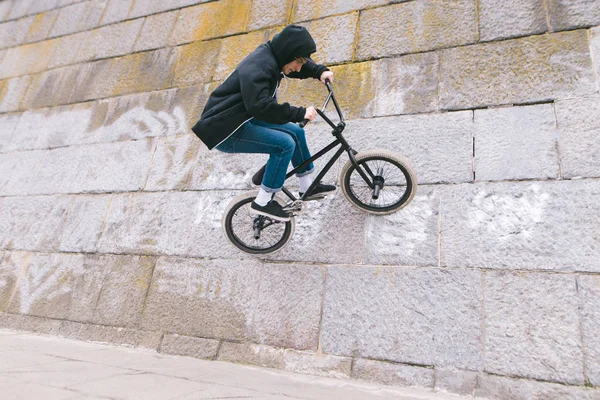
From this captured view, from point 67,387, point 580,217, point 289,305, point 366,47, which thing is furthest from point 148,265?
point 580,217

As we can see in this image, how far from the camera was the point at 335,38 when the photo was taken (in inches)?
191

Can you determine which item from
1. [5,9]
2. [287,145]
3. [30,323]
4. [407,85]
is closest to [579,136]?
[407,85]

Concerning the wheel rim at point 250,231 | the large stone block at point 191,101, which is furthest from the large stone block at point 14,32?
the wheel rim at point 250,231

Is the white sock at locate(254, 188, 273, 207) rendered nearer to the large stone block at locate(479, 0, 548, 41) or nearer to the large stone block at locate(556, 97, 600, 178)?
the large stone block at locate(556, 97, 600, 178)

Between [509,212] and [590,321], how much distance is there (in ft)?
3.12

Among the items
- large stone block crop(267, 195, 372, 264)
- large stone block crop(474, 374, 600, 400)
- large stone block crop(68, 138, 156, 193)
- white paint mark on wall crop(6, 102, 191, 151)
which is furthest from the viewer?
white paint mark on wall crop(6, 102, 191, 151)

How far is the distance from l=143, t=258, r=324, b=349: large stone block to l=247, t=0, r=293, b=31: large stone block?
10.5 feet

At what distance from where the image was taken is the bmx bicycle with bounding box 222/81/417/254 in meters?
3.51

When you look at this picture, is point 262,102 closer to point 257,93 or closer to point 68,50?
point 257,93

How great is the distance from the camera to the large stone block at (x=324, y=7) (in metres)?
4.88

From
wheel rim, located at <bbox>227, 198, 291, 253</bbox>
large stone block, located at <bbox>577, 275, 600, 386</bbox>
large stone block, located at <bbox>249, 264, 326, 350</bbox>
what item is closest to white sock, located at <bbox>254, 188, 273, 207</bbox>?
wheel rim, located at <bbox>227, 198, 291, 253</bbox>

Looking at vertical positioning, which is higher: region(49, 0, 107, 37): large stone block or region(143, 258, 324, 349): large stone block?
region(49, 0, 107, 37): large stone block

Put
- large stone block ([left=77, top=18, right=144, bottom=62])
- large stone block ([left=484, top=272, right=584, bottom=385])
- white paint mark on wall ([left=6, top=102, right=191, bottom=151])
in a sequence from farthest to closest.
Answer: large stone block ([left=77, top=18, right=144, bottom=62]) < white paint mark on wall ([left=6, top=102, right=191, bottom=151]) < large stone block ([left=484, top=272, right=584, bottom=385])

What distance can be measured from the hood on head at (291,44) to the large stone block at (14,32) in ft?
21.3
